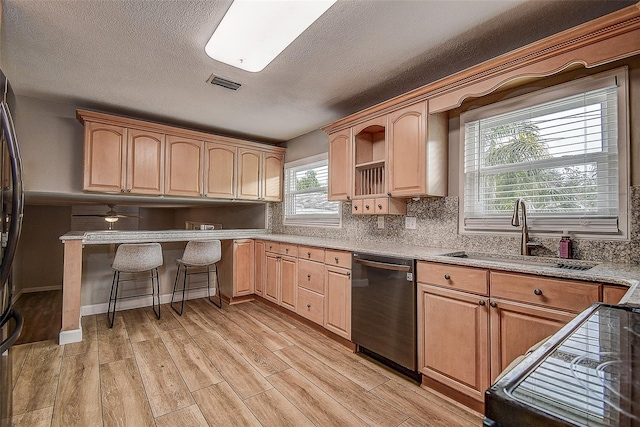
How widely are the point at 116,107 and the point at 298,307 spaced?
301cm

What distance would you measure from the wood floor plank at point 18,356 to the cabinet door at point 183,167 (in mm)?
1914

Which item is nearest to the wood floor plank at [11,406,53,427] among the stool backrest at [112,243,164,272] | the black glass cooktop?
the stool backrest at [112,243,164,272]

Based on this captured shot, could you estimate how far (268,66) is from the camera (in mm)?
2512

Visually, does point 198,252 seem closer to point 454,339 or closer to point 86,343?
point 86,343

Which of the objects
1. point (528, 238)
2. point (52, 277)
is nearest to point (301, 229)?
point (528, 238)

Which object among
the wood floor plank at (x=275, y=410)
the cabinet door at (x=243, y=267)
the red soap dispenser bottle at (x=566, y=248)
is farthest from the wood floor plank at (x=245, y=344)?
the red soap dispenser bottle at (x=566, y=248)

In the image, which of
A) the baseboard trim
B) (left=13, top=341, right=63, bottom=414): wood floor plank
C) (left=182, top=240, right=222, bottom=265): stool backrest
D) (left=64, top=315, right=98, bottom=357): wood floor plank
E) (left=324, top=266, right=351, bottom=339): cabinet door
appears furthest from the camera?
(left=182, top=240, right=222, bottom=265): stool backrest

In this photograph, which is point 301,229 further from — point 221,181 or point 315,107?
point 315,107

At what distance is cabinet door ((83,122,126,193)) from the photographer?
333cm

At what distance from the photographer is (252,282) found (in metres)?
4.10

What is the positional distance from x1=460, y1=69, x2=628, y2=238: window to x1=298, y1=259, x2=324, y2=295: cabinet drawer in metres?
1.35

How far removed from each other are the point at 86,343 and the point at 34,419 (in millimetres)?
1111

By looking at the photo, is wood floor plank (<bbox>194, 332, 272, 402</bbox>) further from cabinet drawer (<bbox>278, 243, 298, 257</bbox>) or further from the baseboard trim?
the baseboard trim

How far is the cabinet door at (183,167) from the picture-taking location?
3.81m
